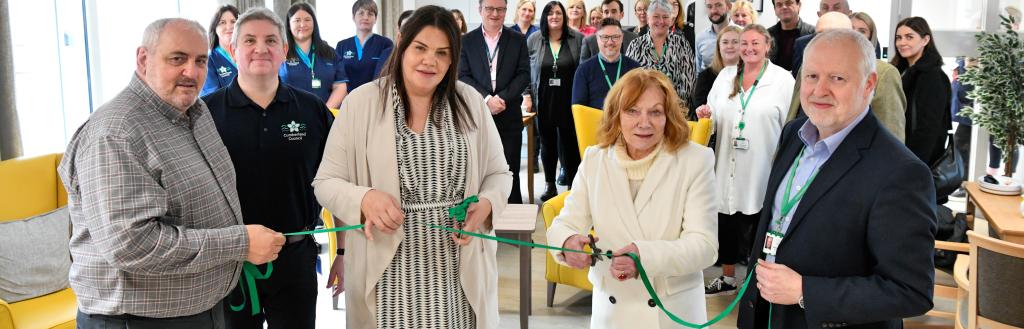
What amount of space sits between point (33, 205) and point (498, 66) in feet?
10.2

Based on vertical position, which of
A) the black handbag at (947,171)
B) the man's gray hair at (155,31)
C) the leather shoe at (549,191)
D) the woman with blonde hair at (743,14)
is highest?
the woman with blonde hair at (743,14)

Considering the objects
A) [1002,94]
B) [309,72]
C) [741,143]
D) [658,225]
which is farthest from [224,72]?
[1002,94]

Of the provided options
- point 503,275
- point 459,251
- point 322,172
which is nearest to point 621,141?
point 459,251

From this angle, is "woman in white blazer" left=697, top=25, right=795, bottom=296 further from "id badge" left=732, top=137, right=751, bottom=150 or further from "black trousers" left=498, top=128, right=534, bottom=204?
"black trousers" left=498, top=128, right=534, bottom=204

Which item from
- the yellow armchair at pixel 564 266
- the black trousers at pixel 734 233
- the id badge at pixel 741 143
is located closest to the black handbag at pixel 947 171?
the black trousers at pixel 734 233

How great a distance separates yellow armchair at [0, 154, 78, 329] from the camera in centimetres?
347

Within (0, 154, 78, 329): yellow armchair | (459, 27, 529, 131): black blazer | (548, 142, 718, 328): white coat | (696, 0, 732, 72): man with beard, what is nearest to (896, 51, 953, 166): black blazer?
(696, 0, 732, 72): man with beard

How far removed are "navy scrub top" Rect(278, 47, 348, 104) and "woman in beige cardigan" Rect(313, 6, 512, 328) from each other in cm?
306

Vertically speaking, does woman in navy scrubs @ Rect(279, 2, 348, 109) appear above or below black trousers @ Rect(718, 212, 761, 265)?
above

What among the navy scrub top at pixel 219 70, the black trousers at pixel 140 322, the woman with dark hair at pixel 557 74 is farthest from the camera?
the woman with dark hair at pixel 557 74

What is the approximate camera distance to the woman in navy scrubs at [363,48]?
23.5 ft

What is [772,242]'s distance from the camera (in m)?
2.14

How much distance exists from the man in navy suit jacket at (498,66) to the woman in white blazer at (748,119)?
153 centimetres

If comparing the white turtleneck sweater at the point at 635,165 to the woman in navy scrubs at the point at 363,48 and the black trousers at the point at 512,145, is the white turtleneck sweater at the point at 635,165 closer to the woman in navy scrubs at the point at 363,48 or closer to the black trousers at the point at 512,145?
the black trousers at the point at 512,145
